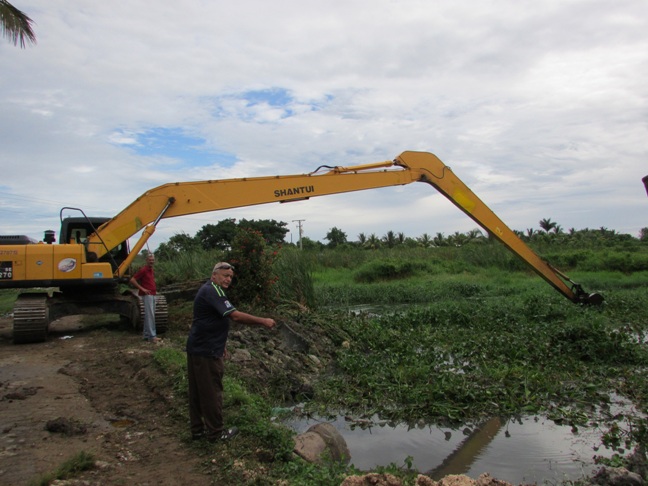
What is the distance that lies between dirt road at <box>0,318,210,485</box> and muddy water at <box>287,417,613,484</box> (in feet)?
6.00

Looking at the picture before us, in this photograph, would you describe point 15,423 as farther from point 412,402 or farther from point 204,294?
point 412,402

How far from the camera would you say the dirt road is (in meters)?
4.68

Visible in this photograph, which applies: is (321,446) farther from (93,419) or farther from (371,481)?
(93,419)

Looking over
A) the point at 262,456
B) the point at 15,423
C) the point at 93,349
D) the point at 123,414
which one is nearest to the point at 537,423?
the point at 262,456

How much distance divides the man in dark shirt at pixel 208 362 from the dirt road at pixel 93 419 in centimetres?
30

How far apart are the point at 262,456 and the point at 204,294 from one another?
166 centimetres

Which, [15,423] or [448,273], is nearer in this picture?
[15,423]

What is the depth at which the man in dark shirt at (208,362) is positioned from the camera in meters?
5.25

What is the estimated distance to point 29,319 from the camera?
399 inches

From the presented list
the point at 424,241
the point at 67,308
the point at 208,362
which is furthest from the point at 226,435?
the point at 424,241

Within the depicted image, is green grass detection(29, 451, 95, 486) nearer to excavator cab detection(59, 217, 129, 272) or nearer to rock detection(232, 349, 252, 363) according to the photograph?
rock detection(232, 349, 252, 363)

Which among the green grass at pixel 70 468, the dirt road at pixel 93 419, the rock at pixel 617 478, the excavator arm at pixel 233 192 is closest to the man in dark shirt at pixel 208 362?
the dirt road at pixel 93 419

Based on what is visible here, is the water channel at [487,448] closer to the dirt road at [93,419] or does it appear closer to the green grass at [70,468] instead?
the dirt road at [93,419]

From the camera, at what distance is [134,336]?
11.0 metres
